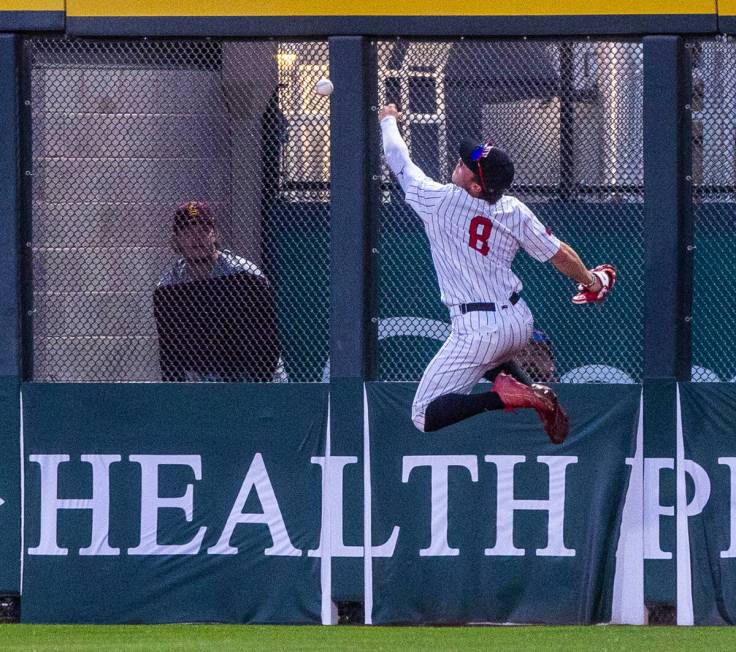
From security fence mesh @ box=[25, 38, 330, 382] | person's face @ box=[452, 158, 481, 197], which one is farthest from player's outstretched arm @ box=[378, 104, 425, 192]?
security fence mesh @ box=[25, 38, 330, 382]

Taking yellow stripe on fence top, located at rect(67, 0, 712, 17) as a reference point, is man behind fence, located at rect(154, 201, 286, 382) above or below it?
below

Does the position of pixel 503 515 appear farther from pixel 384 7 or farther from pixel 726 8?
pixel 726 8

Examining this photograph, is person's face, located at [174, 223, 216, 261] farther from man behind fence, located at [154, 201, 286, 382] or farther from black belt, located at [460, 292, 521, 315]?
black belt, located at [460, 292, 521, 315]

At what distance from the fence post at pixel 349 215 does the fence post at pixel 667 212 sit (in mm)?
1555

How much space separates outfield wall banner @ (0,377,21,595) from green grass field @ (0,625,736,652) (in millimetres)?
314

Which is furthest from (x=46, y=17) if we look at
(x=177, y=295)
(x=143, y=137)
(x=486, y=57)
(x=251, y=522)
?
(x=251, y=522)

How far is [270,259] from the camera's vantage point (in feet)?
28.7

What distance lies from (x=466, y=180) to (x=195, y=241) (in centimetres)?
191

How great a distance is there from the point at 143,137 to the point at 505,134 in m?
2.04

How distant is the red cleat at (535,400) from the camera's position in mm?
7418

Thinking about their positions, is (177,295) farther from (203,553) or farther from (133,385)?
(203,553)

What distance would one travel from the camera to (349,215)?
8.77 meters

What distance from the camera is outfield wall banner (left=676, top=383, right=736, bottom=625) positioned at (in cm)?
851

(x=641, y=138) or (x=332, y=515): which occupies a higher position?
(x=641, y=138)
